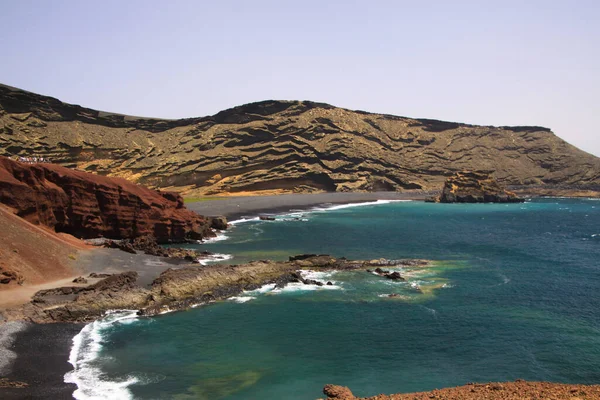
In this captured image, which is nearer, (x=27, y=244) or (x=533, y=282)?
(x=27, y=244)

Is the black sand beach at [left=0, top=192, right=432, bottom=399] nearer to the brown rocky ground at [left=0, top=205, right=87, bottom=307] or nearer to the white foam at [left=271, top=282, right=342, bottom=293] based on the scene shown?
the brown rocky ground at [left=0, top=205, right=87, bottom=307]

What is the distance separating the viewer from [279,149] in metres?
162

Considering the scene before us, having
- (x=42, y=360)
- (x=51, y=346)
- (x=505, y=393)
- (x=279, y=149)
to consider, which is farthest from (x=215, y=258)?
(x=279, y=149)

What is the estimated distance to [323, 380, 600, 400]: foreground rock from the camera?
17719 mm

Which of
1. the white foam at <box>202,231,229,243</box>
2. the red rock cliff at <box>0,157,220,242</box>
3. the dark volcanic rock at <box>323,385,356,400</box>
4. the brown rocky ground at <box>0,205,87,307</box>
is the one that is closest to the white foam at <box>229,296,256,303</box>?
the brown rocky ground at <box>0,205,87,307</box>

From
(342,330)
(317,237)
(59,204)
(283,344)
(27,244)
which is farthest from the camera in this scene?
(317,237)

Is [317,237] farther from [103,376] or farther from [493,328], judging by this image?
[103,376]

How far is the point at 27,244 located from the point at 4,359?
1917 cm

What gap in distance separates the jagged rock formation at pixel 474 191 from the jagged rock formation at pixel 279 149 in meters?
19.2

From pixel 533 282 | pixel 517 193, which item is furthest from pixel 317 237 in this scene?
pixel 517 193

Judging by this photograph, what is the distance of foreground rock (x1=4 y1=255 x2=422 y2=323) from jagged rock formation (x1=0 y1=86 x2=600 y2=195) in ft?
337

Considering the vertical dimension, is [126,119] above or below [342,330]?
above

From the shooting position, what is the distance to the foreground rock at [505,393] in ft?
58.1

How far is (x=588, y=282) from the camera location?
1806 inches
